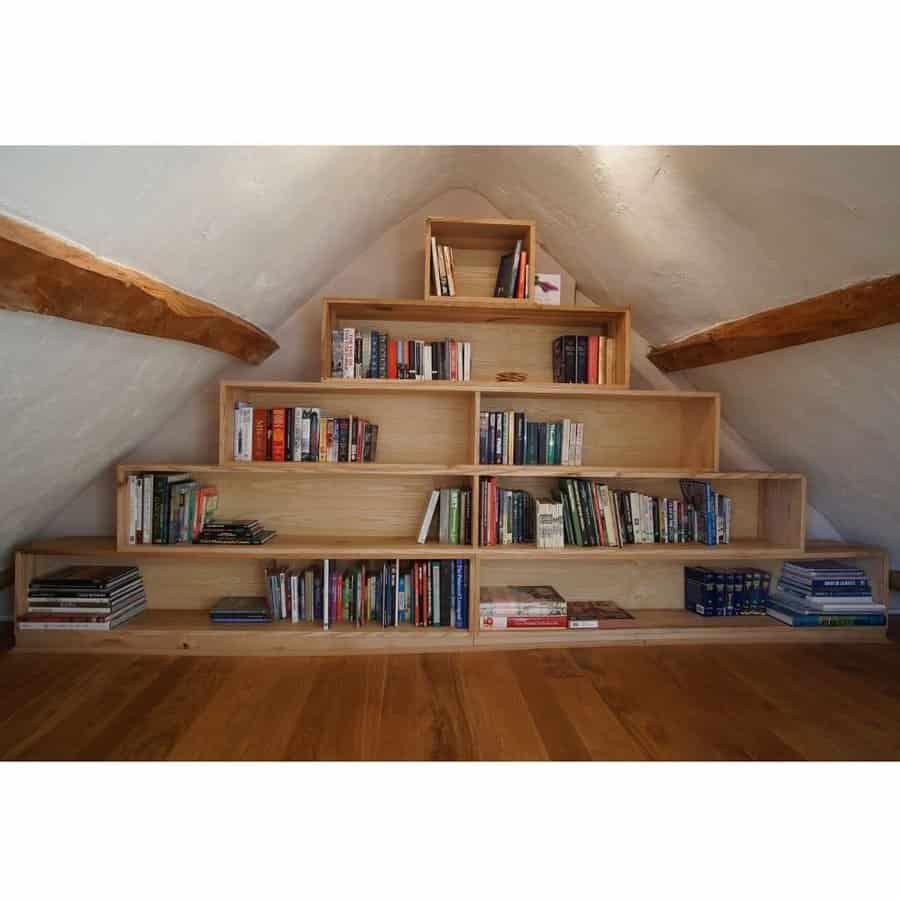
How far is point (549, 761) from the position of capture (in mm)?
1681

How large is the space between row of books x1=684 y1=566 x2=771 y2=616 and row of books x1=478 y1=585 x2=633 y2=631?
0.43m

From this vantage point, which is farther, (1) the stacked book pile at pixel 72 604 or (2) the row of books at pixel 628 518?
(2) the row of books at pixel 628 518

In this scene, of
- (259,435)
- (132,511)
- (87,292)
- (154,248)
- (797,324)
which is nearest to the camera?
(87,292)

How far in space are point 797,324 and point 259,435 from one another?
2.25m

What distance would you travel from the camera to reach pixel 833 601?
277 cm

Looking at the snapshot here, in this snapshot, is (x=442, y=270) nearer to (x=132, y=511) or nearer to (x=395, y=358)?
(x=395, y=358)

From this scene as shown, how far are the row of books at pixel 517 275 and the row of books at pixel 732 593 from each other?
172 cm

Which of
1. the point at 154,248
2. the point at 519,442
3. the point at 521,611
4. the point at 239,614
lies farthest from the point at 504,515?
the point at 154,248

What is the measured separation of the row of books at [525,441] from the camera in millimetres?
2670

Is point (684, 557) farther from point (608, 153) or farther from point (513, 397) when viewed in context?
point (608, 153)

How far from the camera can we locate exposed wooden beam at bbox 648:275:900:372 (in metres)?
1.61

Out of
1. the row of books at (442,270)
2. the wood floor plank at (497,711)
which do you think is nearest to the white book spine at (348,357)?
the row of books at (442,270)

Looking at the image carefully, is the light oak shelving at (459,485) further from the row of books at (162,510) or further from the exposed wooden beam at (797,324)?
the exposed wooden beam at (797,324)
